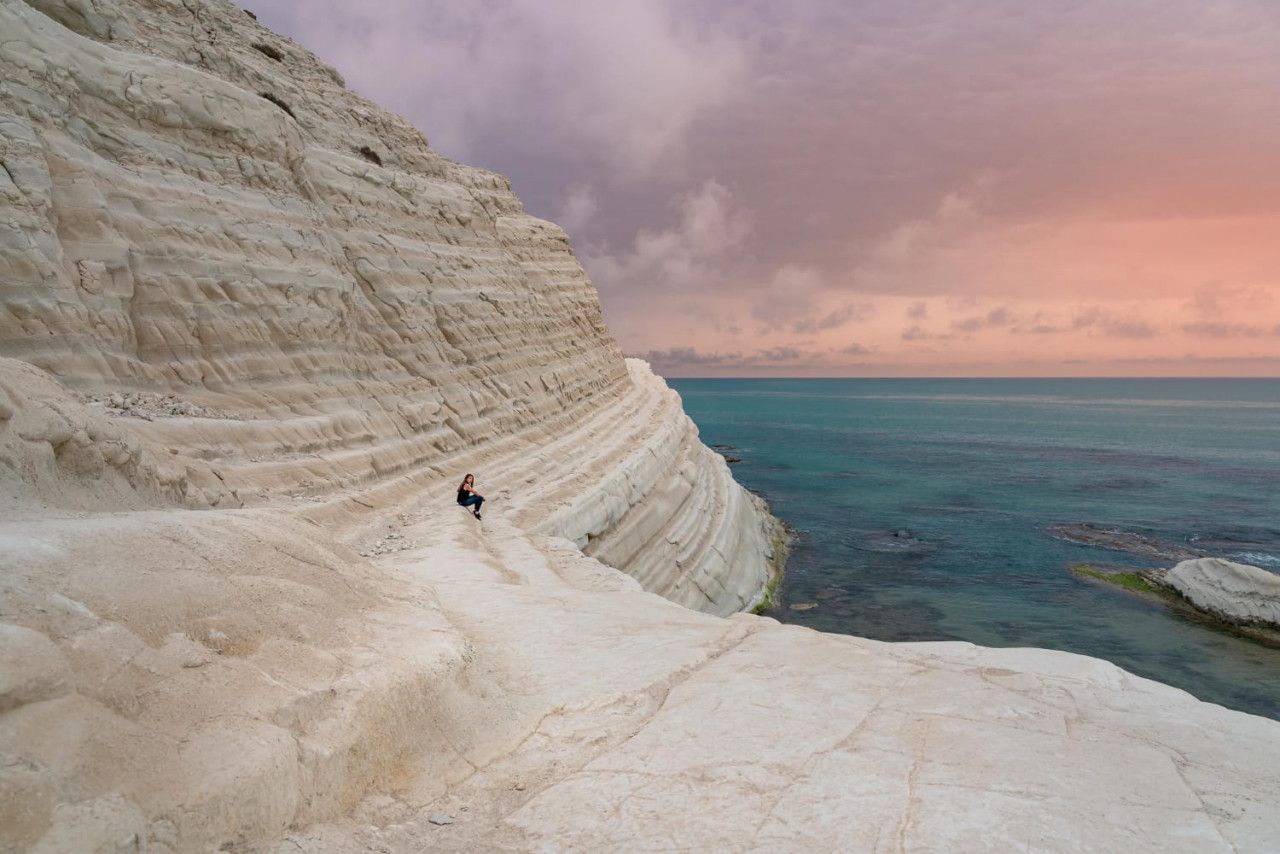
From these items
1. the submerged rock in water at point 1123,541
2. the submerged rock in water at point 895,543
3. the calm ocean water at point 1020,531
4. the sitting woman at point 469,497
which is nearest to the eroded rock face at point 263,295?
the sitting woman at point 469,497

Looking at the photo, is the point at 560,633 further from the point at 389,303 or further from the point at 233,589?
the point at 389,303

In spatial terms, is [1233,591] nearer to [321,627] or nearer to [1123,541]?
[1123,541]

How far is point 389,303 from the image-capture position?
62.5 ft

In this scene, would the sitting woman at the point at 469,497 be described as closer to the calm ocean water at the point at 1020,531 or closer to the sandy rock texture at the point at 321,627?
the sandy rock texture at the point at 321,627

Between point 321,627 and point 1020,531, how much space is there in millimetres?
38940

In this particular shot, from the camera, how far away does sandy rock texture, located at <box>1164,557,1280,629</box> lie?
23.2m

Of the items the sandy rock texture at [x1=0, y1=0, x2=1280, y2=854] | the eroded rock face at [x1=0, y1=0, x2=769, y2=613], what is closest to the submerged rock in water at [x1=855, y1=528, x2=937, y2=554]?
the eroded rock face at [x1=0, y1=0, x2=769, y2=613]

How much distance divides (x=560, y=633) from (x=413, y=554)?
4.49 meters

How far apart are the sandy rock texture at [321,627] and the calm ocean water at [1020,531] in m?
14.9

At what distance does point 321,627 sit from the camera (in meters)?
6.29

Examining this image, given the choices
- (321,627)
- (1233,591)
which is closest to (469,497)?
(321,627)

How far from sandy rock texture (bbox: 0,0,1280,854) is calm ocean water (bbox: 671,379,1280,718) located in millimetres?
14865

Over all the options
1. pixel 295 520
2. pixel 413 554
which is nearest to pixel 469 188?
pixel 413 554

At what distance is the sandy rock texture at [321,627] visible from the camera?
4555 mm
